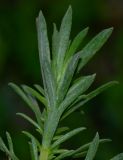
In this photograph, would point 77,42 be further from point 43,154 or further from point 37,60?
point 37,60

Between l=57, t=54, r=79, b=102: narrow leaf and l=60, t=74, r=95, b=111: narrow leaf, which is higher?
l=57, t=54, r=79, b=102: narrow leaf

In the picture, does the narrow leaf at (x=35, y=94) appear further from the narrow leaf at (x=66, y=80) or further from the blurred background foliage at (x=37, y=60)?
the blurred background foliage at (x=37, y=60)

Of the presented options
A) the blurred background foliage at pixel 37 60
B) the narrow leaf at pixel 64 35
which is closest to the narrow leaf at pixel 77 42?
the narrow leaf at pixel 64 35

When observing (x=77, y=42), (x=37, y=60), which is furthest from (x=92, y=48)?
(x=37, y=60)

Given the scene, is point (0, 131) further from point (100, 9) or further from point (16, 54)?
point (100, 9)

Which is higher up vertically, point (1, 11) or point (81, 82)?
point (1, 11)

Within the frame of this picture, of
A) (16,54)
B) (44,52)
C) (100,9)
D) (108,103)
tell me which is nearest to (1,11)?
(16,54)

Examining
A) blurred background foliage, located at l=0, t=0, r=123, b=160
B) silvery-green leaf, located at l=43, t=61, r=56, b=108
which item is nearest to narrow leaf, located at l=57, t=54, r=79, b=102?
silvery-green leaf, located at l=43, t=61, r=56, b=108

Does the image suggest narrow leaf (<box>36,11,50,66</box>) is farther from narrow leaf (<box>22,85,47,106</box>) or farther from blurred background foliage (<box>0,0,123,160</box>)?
blurred background foliage (<box>0,0,123,160</box>)

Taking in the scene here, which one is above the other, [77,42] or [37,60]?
[37,60]
